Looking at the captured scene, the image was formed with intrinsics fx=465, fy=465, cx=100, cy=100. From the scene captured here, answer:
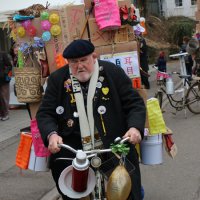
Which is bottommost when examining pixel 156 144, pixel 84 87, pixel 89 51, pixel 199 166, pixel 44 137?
pixel 199 166

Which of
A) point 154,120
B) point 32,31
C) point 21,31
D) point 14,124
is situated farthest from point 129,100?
point 14,124

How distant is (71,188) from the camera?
3293mm

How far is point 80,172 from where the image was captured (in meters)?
3.05

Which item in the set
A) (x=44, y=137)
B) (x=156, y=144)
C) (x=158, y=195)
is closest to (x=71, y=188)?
(x=44, y=137)

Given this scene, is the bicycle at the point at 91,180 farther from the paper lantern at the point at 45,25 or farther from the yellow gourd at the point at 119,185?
the paper lantern at the point at 45,25

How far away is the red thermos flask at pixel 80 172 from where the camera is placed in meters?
3.00

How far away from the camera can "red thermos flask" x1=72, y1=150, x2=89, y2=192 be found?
3.00 metres

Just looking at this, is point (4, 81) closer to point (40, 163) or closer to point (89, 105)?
point (40, 163)

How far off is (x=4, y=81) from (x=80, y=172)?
8.00 metres

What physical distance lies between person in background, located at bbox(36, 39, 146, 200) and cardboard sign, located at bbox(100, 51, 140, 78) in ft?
2.59

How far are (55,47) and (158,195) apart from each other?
82.2 inches

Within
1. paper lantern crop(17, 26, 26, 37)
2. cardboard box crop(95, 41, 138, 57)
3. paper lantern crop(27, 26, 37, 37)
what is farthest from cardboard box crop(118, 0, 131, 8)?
paper lantern crop(17, 26, 26, 37)

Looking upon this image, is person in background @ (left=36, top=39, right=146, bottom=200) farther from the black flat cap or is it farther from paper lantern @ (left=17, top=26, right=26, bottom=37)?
paper lantern @ (left=17, top=26, right=26, bottom=37)

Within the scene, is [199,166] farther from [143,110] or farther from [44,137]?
[44,137]
